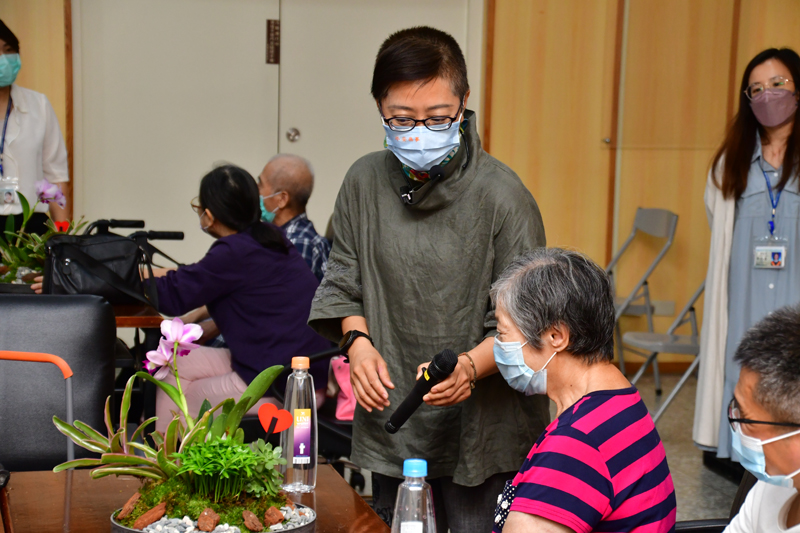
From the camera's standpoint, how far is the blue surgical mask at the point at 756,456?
1.03 metres

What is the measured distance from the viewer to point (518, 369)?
1.26 meters

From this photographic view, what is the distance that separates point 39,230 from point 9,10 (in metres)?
2.02

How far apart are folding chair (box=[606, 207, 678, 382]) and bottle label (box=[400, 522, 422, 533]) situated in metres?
4.02

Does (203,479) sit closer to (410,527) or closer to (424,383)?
(410,527)

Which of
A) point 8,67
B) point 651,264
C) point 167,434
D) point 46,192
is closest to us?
point 167,434

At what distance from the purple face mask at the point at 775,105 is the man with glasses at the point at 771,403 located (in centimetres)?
204

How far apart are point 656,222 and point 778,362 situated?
4266 millimetres

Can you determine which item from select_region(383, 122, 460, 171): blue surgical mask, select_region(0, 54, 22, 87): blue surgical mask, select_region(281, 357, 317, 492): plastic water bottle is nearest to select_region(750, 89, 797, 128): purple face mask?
select_region(383, 122, 460, 171): blue surgical mask

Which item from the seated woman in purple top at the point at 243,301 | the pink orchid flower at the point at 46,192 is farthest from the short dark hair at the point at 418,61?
the pink orchid flower at the point at 46,192

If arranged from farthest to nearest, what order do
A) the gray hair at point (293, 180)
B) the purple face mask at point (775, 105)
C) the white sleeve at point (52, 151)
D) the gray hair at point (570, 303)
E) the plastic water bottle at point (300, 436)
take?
the white sleeve at point (52, 151) < the gray hair at point (293, 180) < the purple face mask at point (775, 105) < the plastic water bottle at point (300, 436) < the gray hair at point (570, 303)

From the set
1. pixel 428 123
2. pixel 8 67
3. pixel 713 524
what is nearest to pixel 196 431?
pixel 428 123

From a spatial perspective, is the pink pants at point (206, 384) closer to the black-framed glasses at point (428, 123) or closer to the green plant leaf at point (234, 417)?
the black-framed glasses at point (428, 123)

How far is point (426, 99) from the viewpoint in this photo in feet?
→ 4.86

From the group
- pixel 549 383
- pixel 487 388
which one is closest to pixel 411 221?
pixel 487 388
